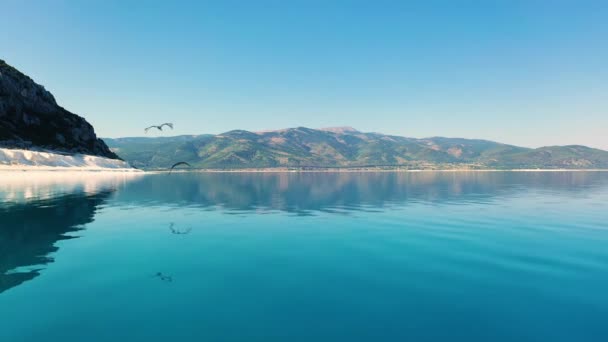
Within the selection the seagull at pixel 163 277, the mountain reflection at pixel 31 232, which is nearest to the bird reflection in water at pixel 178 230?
the mountain reflection at pixel 31 232

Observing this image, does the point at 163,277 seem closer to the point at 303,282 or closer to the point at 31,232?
the point at 303,282

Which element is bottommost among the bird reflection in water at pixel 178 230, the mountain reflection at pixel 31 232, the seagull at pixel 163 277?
the bird reflection in water at pixel 178 230

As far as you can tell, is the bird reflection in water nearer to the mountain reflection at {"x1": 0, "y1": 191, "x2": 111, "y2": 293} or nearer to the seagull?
the mountain reflection at {"x1": 0, "y1": 191, "x2": 111, "y2": 293}

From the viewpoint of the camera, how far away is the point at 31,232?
35906mm

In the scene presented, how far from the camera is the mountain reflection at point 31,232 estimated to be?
23.1m

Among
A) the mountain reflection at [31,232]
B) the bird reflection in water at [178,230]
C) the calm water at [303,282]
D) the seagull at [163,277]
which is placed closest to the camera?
the calm water at [303,282]

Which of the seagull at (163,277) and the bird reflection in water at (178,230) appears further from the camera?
the bird reflection in water at (178,230)

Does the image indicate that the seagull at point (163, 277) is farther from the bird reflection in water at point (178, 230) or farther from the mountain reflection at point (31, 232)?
the bird reflection in water at point (178, 230)

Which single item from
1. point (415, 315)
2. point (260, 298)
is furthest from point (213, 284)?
point (415, 315)

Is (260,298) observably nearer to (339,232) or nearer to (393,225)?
(339,232)

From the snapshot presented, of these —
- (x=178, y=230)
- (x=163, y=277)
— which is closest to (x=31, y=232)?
(x=178, y=230)

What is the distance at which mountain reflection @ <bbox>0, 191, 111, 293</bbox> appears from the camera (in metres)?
23.1

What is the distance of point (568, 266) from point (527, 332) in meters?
14.7

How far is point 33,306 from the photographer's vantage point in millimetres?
17250
